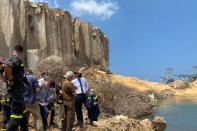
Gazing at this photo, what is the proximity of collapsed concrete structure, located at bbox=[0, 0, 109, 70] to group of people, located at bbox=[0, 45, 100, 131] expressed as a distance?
58.4 ft

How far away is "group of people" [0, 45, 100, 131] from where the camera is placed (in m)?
10.9

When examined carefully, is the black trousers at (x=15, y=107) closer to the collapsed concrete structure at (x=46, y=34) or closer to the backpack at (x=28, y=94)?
the backpack at (x=28, y=94)

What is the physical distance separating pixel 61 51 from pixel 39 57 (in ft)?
36.8

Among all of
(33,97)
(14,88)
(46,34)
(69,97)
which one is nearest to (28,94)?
(33,97)

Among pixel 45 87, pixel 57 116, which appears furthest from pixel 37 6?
pixel 45 87

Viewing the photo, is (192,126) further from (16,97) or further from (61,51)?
(61,51)

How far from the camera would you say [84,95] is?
16.1m

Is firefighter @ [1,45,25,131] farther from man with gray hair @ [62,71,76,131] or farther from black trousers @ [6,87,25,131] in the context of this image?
man with gray hair @ [62,71,76,131]

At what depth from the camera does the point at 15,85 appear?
10922 mm

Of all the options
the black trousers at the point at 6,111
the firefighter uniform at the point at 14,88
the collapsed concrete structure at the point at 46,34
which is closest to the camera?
the firefighter uniform at the point at 14,88

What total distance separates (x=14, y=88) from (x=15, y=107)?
0.42 m

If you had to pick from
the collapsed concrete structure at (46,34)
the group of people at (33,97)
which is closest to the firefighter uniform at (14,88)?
the group of people at (33,97)

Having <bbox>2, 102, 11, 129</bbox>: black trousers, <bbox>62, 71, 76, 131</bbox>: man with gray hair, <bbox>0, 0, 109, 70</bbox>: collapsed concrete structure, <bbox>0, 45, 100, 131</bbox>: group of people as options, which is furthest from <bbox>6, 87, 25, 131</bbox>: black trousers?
<bbox>0, 0, 109, 70</bbox>: collapsed concrete structure

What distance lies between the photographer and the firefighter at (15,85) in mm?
10797
